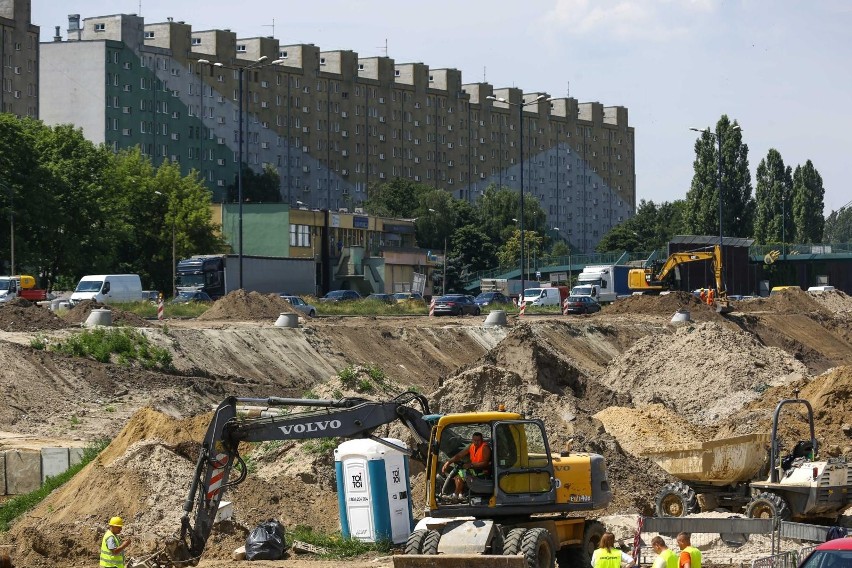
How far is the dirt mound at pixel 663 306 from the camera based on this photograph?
59.2m

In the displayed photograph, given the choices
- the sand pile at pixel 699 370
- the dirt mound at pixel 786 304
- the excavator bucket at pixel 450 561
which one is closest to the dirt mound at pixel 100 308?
the sand pile at pixel 699 370

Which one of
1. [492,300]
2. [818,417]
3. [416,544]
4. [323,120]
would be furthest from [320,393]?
[323,120]

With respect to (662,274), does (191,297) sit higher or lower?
lower

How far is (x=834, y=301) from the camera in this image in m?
78.4

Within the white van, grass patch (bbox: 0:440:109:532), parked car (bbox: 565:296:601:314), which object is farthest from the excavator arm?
parked car (bbox: 565:296:601:314)

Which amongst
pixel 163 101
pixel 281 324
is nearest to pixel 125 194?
pixel 163 101

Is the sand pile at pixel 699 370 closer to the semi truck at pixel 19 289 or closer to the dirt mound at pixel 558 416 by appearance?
the dirt mound at pixel 558 416

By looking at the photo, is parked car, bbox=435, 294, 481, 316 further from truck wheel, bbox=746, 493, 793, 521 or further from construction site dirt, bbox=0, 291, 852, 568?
truck wheel, bbox=746, 493, 793, 521

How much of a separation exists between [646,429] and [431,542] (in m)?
12.5

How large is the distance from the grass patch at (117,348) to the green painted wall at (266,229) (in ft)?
179

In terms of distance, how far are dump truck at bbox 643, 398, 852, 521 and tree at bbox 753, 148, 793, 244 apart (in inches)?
3994

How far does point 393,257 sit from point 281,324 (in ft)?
190

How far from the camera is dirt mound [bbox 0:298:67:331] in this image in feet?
121

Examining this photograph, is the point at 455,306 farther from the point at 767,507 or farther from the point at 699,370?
the point at 767,507
